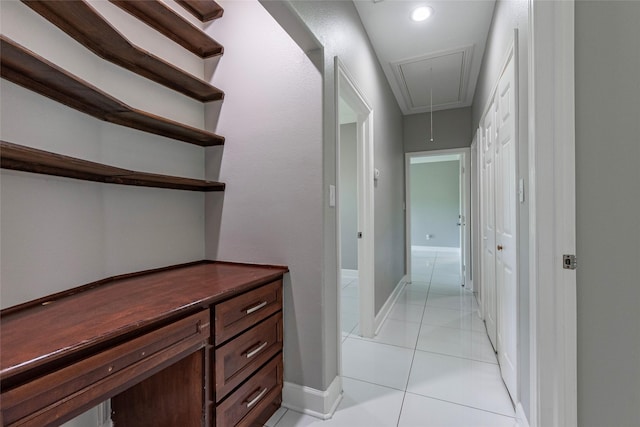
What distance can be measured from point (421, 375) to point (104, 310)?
1940 millimetres

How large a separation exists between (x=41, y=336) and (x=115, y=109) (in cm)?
102

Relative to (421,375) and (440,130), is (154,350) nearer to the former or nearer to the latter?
(421,375)

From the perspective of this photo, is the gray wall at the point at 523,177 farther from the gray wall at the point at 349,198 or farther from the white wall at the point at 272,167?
the gray wall at the point at 349,198

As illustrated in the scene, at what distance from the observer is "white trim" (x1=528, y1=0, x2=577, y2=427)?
1100 millimetres

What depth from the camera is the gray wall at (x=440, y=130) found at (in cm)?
414

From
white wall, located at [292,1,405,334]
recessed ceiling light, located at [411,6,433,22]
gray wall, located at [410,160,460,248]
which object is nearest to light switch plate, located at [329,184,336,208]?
white wall, located at [292,1,405,334]

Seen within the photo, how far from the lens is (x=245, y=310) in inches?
52.7

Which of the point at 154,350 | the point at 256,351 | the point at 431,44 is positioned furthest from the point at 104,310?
the point at 431,44

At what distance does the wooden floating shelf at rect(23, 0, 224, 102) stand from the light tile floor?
202 cm

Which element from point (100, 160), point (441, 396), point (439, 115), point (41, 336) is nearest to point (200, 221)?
point (100, 160)

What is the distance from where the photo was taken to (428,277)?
4805 mm

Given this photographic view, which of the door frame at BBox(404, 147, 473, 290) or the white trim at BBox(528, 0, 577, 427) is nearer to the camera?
the white trim at BBox(528, 0, 577, 427)

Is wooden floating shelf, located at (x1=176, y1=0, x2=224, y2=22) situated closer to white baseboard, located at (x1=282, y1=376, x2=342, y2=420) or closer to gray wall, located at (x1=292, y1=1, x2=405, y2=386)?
gray wall, located at (x1=292, y1=1, x2=405, y2=386)

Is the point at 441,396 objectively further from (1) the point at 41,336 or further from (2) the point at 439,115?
(2) the point at 439,115
